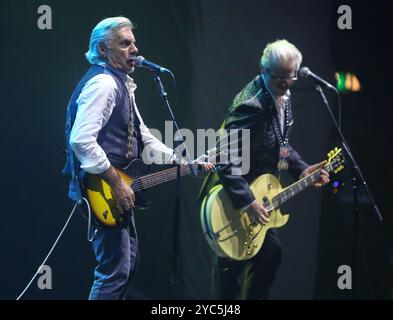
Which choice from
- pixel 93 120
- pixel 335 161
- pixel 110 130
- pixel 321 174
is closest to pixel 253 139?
pixel 321 174

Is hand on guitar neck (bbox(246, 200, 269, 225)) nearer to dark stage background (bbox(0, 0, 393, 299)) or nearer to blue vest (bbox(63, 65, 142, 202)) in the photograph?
dark stage background (bbox(0, 0, 393, 299))

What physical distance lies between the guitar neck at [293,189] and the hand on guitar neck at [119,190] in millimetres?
1146

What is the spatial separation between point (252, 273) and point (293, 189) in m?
0.63

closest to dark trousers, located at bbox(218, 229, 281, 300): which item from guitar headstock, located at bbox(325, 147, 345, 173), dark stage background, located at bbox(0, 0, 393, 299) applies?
dark stage background, located at bbox(0, 0, 393, 299)

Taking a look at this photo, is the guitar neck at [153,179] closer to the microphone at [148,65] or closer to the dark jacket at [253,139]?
the dark jacket at [253,139]

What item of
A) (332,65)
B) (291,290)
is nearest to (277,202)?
(291,290)

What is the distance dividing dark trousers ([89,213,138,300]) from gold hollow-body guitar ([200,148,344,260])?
732 millimetres

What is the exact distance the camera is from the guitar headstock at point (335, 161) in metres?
4.34

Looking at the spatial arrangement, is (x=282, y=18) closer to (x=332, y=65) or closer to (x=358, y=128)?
(x=332, y=65)

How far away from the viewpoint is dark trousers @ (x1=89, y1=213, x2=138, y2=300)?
11.0 feet

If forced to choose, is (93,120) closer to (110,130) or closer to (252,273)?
(110,130)

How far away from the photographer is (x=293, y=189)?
4.21 meters

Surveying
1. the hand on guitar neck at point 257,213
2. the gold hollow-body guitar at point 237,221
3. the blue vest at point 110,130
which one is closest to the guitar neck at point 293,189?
the gold hollow-body guitar at point 237,221

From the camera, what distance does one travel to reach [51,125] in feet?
13.8
